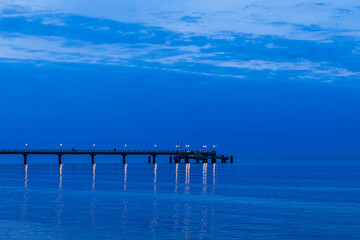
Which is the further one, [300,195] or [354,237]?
[300,195]

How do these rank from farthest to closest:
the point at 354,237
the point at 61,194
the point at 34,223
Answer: the point at 61,194
the point at 34,223
the point at 354,237

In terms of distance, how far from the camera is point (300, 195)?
48.9 m

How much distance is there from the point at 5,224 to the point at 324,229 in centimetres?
1681

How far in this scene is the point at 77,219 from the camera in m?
31.3

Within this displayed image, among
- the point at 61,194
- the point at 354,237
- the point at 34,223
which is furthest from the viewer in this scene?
the point at 61,194

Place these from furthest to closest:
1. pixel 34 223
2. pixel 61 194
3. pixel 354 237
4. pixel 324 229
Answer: pixel 61 194 → pixel 34 223 → pixel 324 229 → pixel 354 237

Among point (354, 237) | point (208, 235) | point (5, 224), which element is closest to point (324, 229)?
point (354, 237)

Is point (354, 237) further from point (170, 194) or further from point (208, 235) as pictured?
point (170, 194)

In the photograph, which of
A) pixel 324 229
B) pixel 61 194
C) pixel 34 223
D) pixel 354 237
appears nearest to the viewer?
pixel 354 237

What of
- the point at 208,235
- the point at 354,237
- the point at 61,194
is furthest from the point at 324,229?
the point at 61,194

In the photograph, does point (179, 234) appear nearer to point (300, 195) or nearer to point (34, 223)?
point (34, 223)

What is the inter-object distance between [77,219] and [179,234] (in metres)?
7.78

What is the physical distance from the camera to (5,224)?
28953 mm

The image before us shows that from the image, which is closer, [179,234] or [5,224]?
[179,234]
